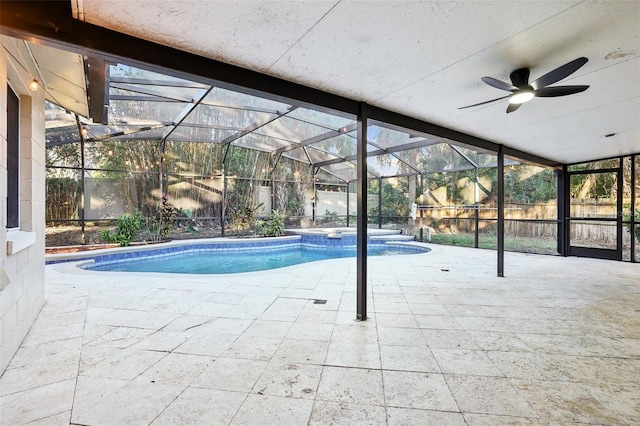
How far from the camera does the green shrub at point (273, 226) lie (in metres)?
10.2

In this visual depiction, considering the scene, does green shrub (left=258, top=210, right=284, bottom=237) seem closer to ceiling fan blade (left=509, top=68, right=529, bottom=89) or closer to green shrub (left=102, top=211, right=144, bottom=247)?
green shrub (left=102, top=211, right=144, bottom=247)

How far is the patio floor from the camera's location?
5.42 ft

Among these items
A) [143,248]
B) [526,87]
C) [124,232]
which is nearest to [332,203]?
[143,248]

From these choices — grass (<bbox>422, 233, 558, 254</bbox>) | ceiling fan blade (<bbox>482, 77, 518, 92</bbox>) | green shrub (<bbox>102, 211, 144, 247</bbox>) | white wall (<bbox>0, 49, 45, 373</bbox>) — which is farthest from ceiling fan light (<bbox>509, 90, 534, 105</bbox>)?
green shrub (<bbox>102, 211, 144, 247</bbox>)

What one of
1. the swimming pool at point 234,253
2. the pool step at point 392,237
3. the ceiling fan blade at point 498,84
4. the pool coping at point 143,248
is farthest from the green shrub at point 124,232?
the ceiling fan blade at point 498,84

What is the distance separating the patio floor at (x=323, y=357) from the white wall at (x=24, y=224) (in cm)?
20

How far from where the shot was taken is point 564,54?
2.27m

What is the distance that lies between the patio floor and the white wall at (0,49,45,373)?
0.66 ft

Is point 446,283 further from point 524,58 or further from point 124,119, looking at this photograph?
point 124,119

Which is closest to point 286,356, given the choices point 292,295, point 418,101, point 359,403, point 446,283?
point 359,403

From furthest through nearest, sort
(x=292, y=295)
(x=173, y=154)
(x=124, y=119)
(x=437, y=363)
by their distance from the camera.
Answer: (x=173, y=154), (x=124, y=119), (x=292, y=295), (x=437, y=363)

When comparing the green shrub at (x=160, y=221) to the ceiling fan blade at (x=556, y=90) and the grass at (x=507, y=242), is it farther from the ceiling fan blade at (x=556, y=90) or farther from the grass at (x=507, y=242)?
Answer: the ceiling fan blade at (x=556, y=90)

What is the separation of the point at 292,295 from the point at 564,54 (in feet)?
11.7

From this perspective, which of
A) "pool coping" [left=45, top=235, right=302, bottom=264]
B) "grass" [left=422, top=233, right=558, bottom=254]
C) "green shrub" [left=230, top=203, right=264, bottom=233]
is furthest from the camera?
"green shrub" [left=230, top=203, right=264, bottom=233]
